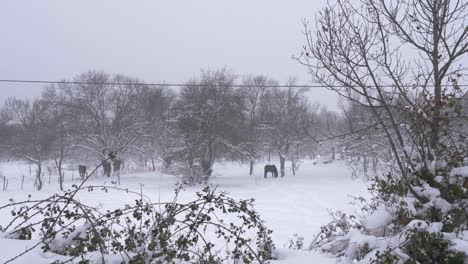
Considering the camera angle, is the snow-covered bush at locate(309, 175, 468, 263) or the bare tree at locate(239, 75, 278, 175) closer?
the snow-covered bush at locate(309, 175, 468, 263)

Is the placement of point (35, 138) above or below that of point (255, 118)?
below

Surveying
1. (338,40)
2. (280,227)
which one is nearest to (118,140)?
(280,227)

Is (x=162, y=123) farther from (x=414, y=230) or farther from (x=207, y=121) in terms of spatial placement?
(x=414, y=230)

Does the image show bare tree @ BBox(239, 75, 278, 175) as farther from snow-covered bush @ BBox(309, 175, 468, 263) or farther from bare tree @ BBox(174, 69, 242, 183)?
snow-covered bush @ BBox(309, 175, 468, 263)

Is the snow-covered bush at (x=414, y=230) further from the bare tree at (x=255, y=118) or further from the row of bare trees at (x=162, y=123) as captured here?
the bare tree at (x=255, y=118)

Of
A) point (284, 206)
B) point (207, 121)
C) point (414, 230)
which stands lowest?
point (284, 206)

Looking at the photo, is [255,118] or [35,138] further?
[255,118]

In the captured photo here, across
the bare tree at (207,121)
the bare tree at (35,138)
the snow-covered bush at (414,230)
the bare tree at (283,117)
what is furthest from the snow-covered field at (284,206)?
the bare tree at (35,138)

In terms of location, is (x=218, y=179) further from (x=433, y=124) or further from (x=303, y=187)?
(x=433, y=124)

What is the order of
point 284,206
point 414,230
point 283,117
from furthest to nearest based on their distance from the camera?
1. point 283,117
2. point 284,206
3. point 414,230

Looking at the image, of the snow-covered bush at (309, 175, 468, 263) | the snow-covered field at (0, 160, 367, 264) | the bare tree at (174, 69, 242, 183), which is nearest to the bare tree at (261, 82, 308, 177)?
the snow-covered field at (0, 160, 367, 264)

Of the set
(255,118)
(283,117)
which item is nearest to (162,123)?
(255,118)

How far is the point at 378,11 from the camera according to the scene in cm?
482

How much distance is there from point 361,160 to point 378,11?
35862 mm
